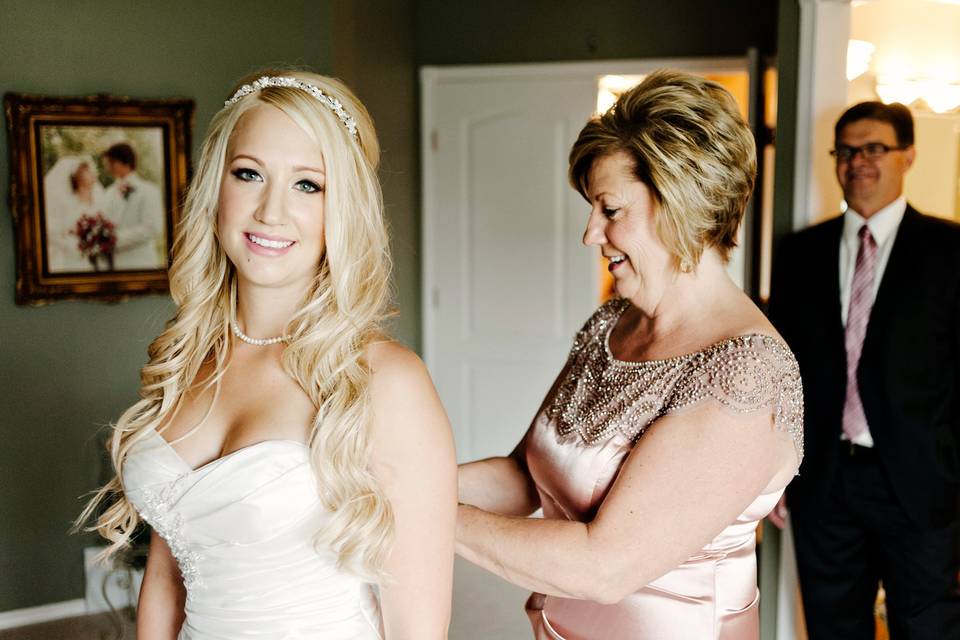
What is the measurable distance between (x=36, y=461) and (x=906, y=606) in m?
3.43

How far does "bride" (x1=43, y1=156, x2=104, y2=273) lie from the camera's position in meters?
3.91

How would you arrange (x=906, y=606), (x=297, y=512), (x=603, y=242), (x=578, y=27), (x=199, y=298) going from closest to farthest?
(x=297, y=512), (x=603, y=242), (x=199, y=298), (x=906, y=606), (x=578, y=27)

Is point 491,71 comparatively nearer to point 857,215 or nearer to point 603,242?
point 857,215

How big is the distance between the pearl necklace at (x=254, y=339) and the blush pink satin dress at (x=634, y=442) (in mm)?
551

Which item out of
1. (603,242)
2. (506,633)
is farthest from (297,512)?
(506,633)

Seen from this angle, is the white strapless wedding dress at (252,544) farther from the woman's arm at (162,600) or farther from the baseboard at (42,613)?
the baseboard at (42,613)

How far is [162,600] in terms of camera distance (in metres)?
1.80

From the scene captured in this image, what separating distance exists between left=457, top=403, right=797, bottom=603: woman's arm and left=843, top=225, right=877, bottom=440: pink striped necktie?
159cm

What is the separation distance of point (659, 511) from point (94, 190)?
3233 millimetres

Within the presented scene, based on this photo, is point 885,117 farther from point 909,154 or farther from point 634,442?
point 634,442

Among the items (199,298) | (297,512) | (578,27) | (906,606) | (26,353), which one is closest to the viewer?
(297,512)

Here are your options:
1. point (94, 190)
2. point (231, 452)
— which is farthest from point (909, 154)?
point (94, 190)

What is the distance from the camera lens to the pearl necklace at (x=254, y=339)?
1716mm

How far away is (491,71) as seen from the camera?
5.43 meters
